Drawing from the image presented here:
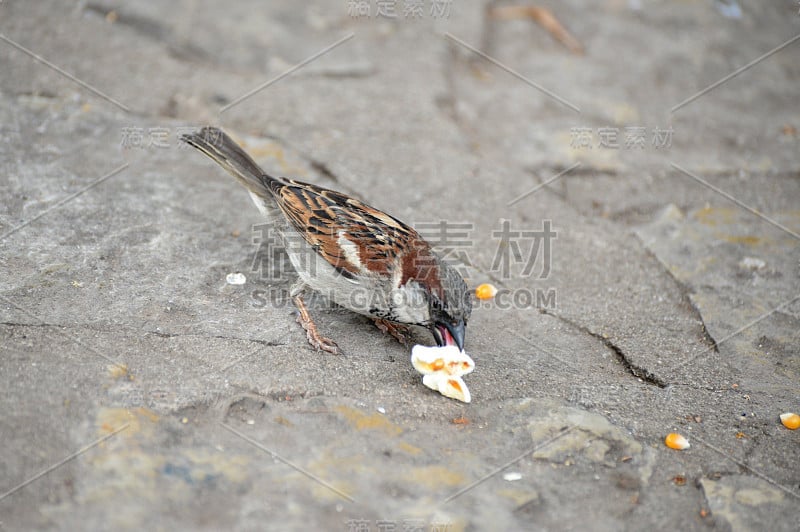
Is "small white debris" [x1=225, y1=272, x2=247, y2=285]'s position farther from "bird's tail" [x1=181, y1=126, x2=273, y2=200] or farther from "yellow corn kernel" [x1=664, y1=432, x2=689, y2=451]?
"yellow corn kernel" [x1=664, y1=432, x2=689, y2=451]

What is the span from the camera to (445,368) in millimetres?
3449

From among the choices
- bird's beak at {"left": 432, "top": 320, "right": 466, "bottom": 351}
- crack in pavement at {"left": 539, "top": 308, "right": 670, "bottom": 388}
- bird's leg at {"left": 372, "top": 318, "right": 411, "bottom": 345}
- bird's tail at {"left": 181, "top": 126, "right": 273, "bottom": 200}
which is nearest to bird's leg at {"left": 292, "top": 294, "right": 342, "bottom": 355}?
bird's leg at {"left": 372, "top": 318, "right": 411, "bottom": 345}

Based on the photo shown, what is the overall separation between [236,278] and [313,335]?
2.17 ft

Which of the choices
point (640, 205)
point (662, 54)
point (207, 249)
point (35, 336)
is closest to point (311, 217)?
point (207, 249)

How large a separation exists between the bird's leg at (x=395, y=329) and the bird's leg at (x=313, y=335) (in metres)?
0.34

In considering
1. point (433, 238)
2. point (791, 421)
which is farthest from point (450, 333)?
point (791, 421)

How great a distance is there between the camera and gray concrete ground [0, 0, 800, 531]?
2.88 m

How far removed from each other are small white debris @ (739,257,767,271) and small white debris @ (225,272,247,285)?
Answer: 3.03m

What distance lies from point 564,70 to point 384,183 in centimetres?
256

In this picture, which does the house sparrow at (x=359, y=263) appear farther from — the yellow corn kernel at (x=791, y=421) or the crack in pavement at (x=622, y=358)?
the yellow corn kernel at (x=791, y=421)

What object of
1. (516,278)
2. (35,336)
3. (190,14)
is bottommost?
(516,278)

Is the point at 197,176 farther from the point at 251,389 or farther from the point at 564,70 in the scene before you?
the point at 564,70

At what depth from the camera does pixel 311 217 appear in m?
4.03

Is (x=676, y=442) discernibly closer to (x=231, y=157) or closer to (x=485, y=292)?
(x=485, y=292)
